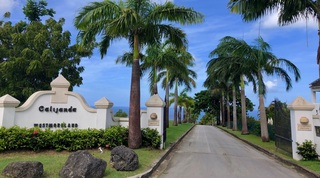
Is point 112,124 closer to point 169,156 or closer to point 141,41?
point 169,156

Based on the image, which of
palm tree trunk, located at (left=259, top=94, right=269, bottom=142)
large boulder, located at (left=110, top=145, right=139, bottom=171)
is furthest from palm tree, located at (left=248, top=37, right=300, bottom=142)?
large boulder, located at (left=110, top=145, right=139, bottom=171)

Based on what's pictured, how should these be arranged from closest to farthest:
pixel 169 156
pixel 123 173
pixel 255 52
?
1. pixel 123 173
2. pixel 169 156
3. pixel 255 52

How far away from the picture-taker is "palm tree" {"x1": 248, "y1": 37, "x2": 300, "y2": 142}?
19.9m

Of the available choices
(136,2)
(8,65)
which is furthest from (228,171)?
(8,65)

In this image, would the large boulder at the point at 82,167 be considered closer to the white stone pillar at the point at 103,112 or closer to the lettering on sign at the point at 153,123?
the white stone pillar at the point at 103,112

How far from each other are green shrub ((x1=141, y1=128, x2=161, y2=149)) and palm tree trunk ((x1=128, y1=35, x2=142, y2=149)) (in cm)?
47

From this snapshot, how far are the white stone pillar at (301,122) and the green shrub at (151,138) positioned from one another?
586cm

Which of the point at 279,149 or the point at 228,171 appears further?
the point at 279,149

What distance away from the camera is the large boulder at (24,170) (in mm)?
6770

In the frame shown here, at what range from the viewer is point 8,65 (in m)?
22.5

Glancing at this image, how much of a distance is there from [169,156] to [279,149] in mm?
6466

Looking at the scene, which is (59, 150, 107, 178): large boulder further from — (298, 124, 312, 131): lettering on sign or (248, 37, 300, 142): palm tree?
(248, 37, 300, 142): palm tree

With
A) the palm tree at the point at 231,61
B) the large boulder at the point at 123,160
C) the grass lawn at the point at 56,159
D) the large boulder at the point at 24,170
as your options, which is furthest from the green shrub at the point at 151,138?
the palm tree at the point at 231,61

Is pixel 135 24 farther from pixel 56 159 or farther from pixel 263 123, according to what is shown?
pixel 263 123
